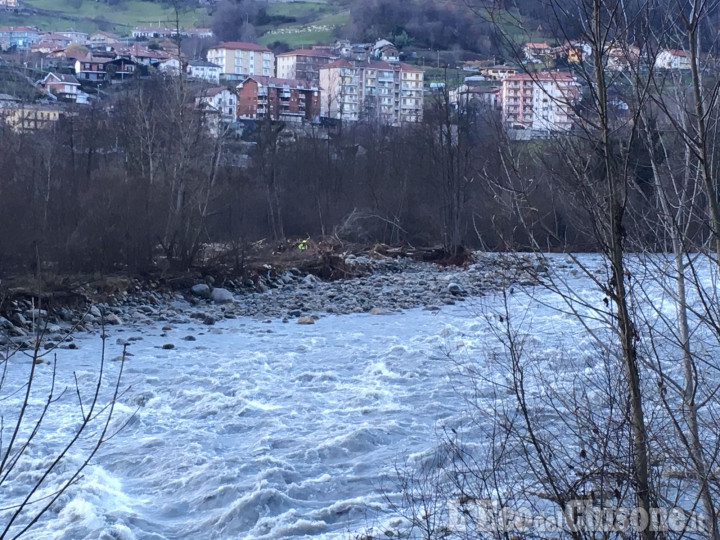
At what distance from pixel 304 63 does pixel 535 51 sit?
7578 cm

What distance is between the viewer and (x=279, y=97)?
62.0 m

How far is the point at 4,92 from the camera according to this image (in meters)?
42.1

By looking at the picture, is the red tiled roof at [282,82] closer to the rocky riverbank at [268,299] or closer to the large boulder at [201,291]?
the rocky riverbank at [268,299]

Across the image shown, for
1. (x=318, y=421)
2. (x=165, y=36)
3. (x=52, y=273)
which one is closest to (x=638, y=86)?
(x=318, y=421)

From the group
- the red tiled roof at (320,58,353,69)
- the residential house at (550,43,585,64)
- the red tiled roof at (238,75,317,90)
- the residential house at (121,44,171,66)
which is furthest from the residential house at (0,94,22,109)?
the residential house at (550,43,585,64)

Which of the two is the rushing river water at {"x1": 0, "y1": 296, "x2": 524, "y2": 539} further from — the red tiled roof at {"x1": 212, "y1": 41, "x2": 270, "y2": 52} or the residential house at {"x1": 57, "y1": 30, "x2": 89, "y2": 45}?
the residential house at {"x1": 57, "y1": 30, "x2": 89, "y2": 45}

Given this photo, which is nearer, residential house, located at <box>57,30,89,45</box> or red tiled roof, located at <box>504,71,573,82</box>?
red tiled roof, located at <box>504,71,573,82</box>

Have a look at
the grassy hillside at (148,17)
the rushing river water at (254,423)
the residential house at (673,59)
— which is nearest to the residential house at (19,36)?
the grassy hillside at (148,17)

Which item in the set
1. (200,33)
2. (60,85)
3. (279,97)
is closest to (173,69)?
(60,85)

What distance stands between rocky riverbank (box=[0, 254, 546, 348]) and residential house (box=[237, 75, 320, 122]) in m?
40.7

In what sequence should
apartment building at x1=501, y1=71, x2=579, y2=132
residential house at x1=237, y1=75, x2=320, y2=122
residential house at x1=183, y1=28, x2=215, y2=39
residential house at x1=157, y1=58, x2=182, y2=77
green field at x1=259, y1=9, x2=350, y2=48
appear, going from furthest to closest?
residential house at x1=183, y1=28, x2=215, y2=39
green field at x1=259, y1=9, x2=350, y2=48
residential house at x1=237, y1=75, x2=320, y2=122
residential house at x1=157, y1=58, x2=182, y2=77
apartment building at x1=501, y1=71, x2=579, y2=132

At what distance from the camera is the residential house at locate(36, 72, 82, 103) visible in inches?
2101

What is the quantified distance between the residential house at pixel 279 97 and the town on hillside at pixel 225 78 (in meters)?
0.08

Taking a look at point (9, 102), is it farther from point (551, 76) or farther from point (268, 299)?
point (551, 76)
